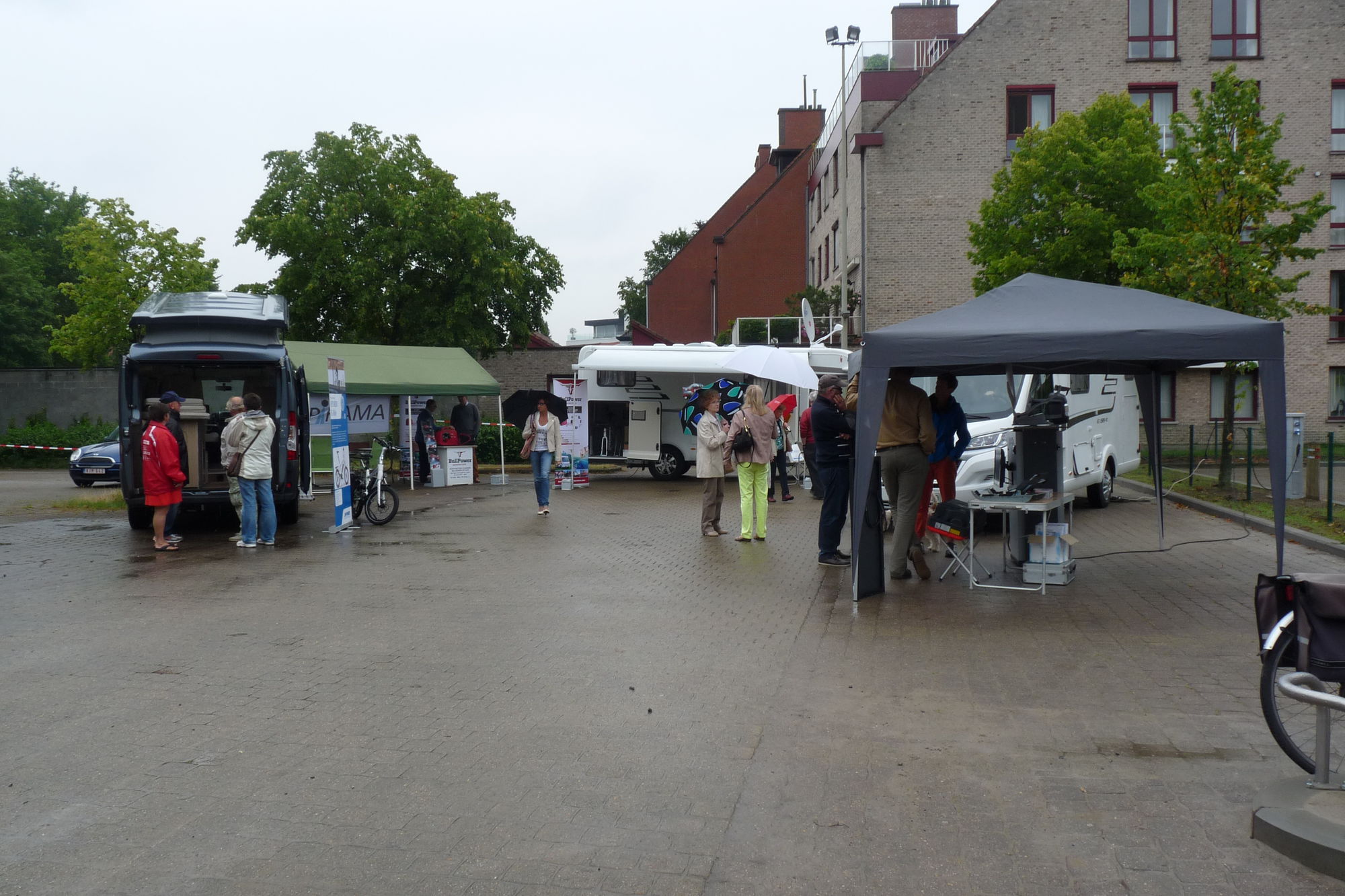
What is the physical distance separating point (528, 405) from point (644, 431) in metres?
4.58

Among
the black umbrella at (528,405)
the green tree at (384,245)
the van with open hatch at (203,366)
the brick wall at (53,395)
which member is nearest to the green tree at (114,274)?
the brick wall at (53,395)

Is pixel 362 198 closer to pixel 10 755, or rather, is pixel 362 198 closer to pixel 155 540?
pixel 155 540

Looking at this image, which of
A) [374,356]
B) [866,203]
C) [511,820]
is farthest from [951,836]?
[866,203]

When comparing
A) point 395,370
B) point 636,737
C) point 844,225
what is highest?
point 844,225

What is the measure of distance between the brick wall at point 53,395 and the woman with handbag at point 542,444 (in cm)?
2687

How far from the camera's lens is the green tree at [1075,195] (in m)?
24.5

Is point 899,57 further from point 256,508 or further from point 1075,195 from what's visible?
point 256,508

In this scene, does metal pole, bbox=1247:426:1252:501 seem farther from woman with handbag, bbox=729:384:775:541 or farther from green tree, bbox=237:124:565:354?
green tree, bbox=237:124:565:354

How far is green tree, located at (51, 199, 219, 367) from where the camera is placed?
128ft

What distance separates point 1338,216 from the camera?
32.8m

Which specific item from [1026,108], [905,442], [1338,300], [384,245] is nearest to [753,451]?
[905,442]

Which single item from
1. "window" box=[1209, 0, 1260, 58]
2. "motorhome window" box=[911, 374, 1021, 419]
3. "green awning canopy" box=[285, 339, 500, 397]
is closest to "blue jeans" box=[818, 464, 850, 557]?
"motorhome window" box=[911, 374, 1021, 419]

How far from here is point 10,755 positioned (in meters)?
5.09

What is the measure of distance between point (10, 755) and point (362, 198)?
3143 centimetres
